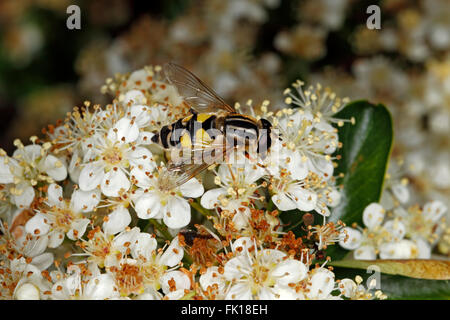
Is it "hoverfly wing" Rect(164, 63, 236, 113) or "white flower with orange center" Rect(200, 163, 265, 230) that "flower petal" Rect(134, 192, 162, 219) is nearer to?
"white flower with orange center" Rect(200, 163, 265, 230)

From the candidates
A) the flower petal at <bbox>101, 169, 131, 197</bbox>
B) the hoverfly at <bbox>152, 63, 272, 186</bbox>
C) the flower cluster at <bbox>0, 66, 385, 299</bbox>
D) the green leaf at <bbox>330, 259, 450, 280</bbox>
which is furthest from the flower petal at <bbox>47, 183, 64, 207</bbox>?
the green leaf at <bbox>330, 259, 450, 280</bbox>

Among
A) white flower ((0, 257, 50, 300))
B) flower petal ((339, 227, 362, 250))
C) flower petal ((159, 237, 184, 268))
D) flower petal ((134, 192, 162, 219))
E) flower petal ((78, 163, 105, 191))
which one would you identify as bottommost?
white flower ((0, 257, 50, 300))

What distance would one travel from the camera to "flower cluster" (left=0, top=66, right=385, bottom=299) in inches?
39.5

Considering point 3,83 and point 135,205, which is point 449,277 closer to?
point 135,205

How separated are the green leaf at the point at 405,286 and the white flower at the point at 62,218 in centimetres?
56

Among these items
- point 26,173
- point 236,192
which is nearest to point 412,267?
point 236,192

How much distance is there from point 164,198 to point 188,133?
5.9 inches

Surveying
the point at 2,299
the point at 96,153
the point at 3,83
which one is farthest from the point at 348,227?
the point at 3,83

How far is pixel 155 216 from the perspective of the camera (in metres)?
1.09

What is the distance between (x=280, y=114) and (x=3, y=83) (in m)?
1.53

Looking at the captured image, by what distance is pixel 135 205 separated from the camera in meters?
1.09

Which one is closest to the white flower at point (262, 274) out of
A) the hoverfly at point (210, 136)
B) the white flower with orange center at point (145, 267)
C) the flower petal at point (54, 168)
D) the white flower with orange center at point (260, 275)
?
the white flower with orange center at point (260, 275)

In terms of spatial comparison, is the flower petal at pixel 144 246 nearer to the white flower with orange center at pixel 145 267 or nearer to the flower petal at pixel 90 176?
the white flower with orange center at pixel 145 267

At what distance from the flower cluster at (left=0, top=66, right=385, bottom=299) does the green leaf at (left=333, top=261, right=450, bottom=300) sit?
3 centimetres
